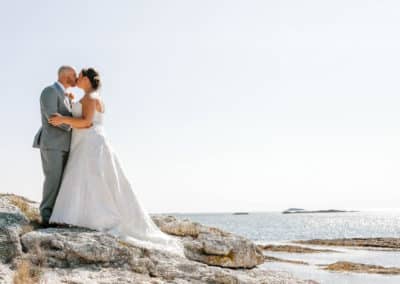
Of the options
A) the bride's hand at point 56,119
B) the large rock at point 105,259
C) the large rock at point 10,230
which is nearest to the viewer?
the large rock at point 10,230

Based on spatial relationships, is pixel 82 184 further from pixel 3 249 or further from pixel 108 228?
pixel 3 249

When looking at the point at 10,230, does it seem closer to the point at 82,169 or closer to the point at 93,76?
the point at 82,169

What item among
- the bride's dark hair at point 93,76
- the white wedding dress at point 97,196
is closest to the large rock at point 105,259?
the white wedding dress at point 97,196

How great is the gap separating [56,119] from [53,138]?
1.64ft

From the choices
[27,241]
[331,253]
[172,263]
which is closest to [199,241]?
[172,263]

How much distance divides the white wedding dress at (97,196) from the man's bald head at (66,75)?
0.52 metres

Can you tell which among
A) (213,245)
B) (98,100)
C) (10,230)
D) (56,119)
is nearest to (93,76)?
(98,100)

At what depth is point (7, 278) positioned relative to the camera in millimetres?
8516

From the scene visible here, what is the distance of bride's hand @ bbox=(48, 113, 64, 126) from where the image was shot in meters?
10.5

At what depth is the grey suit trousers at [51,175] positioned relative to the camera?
10820 mm

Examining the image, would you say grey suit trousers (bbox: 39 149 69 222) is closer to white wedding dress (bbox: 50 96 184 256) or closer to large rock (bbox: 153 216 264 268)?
white wedding dress (bbox: 50 96 184 256)

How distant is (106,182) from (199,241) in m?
2.89

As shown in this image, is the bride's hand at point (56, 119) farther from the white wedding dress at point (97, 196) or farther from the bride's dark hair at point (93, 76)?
the bride's dark hair at point (93, 76)

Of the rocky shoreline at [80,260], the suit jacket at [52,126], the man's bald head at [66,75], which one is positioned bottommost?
the rocky shoreline at [80,260]
